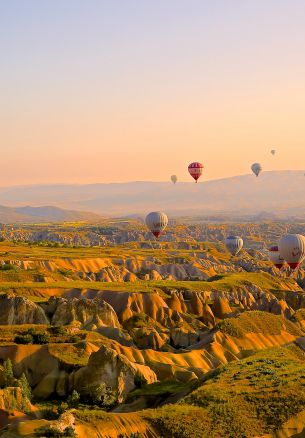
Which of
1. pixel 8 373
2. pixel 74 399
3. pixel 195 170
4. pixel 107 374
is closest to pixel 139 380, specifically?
pixel 107 374

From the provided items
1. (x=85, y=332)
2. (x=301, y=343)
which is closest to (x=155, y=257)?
(x=301, y=343)

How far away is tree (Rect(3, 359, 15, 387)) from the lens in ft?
179

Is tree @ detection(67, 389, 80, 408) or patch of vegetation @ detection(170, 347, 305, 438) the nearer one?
patch of vegetation @ detection(170, 347, 305, 438)

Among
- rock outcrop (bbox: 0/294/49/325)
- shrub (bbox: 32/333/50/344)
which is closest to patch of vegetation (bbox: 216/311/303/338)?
rock outcrop (bbox: 0/294/49/325)

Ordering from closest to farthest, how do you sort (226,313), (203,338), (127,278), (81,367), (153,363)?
(81,367), (153,363), (203,338), (226,313), (127,278)

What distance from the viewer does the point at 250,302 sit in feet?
400

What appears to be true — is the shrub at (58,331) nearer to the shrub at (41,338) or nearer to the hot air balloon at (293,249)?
the shrub at (41,338)

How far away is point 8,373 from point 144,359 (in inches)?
570

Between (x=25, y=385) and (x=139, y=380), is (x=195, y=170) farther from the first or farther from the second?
(x=25, y=385)

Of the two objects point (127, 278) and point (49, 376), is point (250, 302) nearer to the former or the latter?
point (127, 278)

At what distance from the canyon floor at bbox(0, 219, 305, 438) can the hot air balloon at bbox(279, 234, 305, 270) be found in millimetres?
7564

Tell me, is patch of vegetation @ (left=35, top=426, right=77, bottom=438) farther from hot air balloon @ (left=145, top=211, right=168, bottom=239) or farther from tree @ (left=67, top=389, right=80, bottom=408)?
hot air balloon @ (left=145, top=211, right=168, bottom=239)

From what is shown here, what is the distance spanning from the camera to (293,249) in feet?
414

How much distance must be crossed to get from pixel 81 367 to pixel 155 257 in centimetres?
11684
